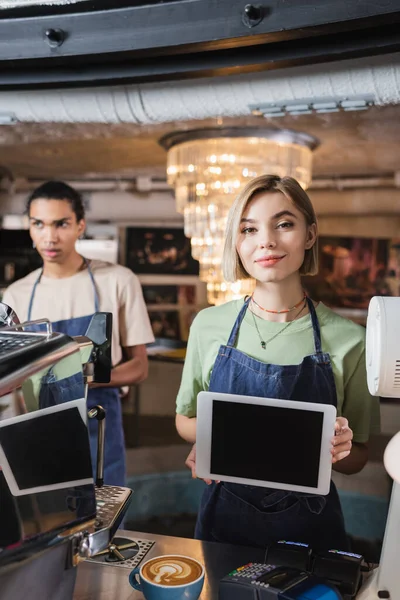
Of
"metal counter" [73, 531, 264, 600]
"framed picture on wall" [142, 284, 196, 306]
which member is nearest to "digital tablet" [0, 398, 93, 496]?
"metal counter" [73, 531, 264, 600]

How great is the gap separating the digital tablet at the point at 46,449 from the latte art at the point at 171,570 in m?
0.24

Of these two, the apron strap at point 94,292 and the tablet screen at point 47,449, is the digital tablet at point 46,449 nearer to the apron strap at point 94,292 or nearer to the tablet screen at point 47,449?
the tablet screen at point 47,449

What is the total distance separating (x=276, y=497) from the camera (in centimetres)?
175

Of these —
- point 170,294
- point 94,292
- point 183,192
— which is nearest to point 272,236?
point 94,292

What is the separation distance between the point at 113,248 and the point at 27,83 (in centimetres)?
337

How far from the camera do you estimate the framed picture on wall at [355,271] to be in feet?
18.5

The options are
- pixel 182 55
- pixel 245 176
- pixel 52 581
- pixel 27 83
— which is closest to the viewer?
pixel 52 581

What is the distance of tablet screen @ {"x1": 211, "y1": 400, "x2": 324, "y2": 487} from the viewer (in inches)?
59.2

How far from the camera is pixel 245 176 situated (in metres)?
4.88

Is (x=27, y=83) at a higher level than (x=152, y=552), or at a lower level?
higher

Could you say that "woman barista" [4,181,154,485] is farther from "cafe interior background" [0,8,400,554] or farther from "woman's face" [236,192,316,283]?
"woman's face" [236,192,316,283]

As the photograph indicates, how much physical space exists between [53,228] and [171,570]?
5.27ft

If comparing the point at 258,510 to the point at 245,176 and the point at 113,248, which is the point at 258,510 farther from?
the point at 113,248

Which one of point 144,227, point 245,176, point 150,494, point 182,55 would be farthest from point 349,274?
point 182,55
